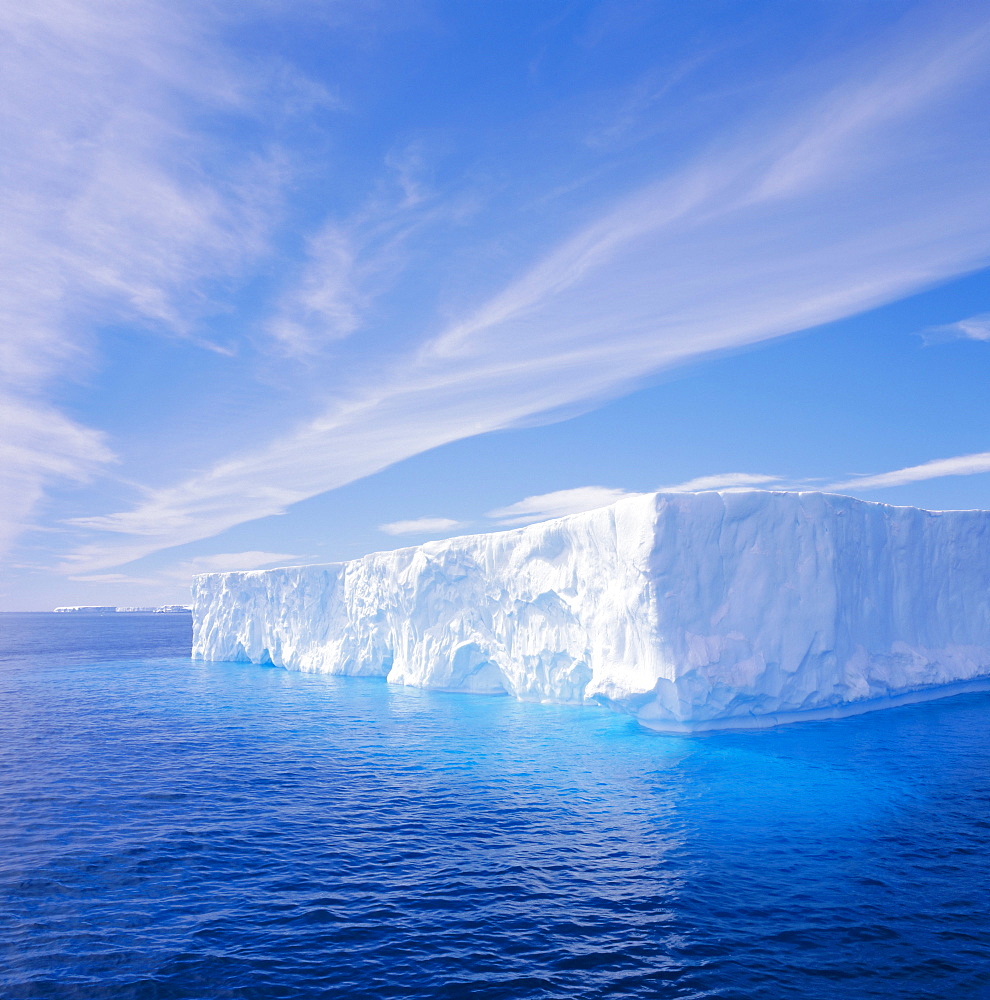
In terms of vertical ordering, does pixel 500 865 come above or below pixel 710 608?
below

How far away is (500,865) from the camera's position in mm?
11203

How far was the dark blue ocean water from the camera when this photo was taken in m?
8.15

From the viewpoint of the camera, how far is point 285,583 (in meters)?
42.9

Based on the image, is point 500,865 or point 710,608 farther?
point 710,608

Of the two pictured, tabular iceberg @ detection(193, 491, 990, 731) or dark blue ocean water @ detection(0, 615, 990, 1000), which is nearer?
dark blue ocean water @ detection(0, 615, 990, 1000)

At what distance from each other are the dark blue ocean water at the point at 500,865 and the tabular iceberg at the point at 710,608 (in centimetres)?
211

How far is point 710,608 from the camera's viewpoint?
841 inches

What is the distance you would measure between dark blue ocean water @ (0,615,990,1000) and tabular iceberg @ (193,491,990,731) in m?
2.11

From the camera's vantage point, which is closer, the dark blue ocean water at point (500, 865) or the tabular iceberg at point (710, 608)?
the dark blue ocean water at point (500, 865)

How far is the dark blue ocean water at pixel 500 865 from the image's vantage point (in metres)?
8.15

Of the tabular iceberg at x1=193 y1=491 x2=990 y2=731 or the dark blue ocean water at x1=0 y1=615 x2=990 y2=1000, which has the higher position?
the tabular iceberg at x1=193 y1=491 x2=990 y2=731

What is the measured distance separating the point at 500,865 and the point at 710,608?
12454mm

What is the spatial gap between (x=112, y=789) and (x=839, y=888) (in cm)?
1551

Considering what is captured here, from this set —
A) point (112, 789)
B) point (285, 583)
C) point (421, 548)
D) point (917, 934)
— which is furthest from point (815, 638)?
point (285, 583)
